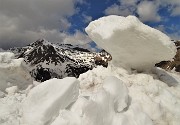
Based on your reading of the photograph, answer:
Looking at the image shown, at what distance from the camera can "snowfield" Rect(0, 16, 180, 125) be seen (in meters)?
9.64

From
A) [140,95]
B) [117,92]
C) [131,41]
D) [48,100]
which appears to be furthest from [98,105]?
[131,41]

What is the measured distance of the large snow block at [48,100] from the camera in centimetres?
964

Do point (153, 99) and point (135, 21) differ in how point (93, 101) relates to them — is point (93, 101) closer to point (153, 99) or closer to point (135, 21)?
point (153, 99)

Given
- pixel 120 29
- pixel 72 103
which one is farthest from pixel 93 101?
pixel 120 29

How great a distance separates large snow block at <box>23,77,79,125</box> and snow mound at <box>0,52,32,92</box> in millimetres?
4577

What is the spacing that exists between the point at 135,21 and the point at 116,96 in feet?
9.74

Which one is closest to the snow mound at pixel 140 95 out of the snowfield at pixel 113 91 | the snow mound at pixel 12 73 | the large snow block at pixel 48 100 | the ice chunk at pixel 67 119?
the snowfield at pixel 113 91

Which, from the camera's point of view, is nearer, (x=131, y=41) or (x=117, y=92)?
(x=117, y=92)

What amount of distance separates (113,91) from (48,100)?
2125mm

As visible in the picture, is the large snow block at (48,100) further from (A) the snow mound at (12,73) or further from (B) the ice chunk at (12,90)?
(A) the snow mound at (12,73)

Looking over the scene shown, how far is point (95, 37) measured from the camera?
13.5 m

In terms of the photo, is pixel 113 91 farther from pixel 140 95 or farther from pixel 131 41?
pixel 131 41

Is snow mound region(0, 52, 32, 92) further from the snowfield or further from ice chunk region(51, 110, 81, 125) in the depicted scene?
ice chunk region(51, 110, 81, 125)

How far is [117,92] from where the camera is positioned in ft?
34.5
